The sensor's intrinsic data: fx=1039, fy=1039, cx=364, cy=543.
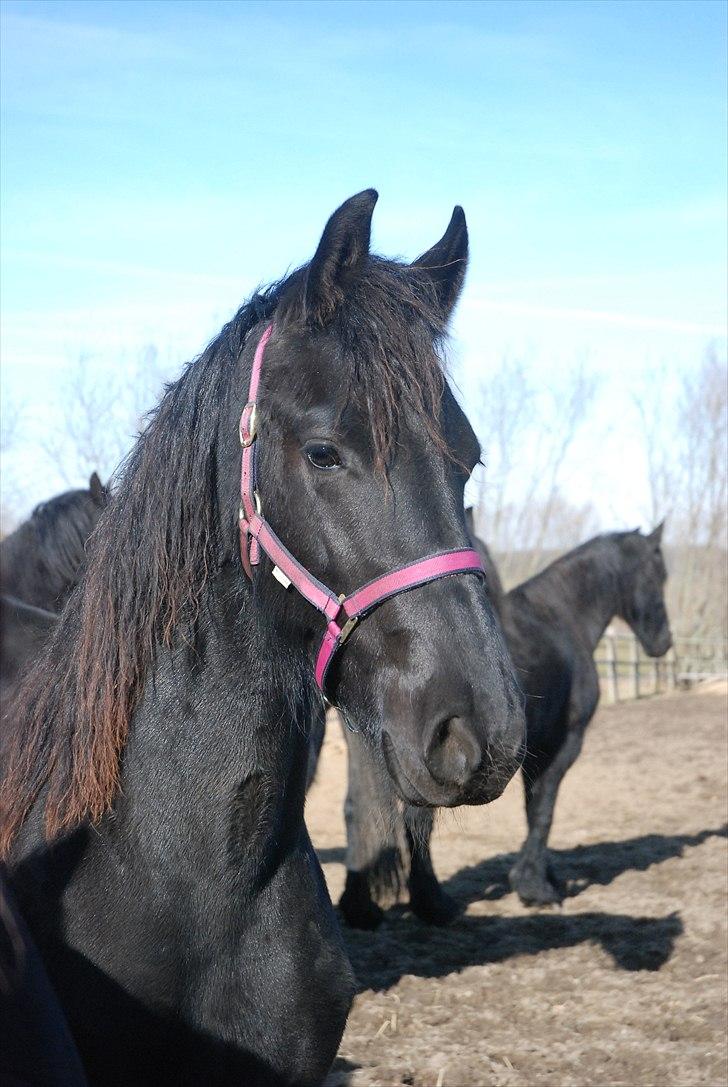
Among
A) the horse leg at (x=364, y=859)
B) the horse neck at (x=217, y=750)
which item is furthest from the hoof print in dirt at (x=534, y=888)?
the horse neck at (x=217, y=750)

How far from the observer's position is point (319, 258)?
212 centimetres

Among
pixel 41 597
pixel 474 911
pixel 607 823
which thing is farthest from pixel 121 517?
pixel 607 823

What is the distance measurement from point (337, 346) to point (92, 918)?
4.28 ft

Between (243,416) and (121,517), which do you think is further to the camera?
(121,517)

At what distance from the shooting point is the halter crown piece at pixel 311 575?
1.99 meters

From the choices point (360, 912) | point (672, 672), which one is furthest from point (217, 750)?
point (672, 672)

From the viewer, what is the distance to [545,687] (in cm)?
750

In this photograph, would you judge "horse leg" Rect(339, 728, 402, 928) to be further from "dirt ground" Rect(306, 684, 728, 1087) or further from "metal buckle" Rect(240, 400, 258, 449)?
"metal buckle" Rect(240, 400, 258, 449)

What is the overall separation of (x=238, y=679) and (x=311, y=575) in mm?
319

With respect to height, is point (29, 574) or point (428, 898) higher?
point (29, 574)

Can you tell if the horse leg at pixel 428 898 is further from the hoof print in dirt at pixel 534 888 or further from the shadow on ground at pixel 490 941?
the hoof print in dirt at pixel 534 888

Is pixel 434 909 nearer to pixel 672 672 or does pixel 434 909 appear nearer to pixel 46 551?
pixel 46 551

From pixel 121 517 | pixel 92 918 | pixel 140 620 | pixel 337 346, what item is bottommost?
pixel 92 918

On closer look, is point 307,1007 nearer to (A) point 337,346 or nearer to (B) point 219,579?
(B) point 219,579
